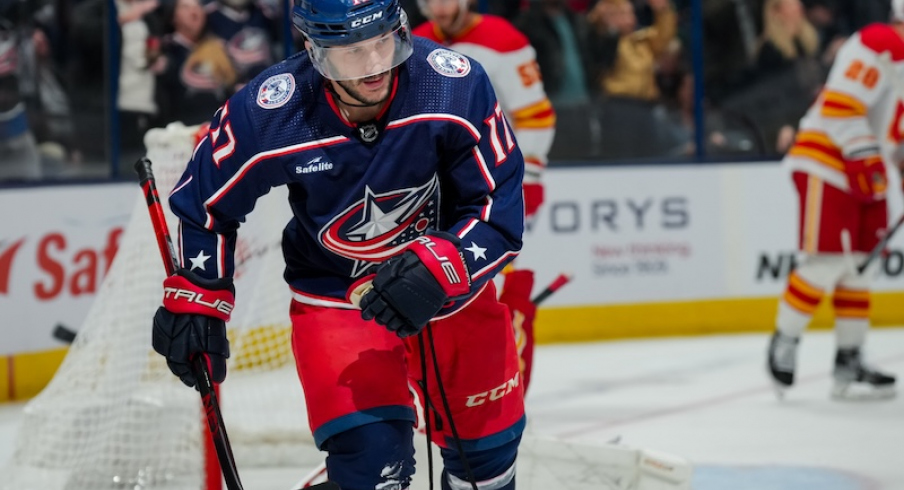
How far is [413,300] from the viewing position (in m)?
2.13

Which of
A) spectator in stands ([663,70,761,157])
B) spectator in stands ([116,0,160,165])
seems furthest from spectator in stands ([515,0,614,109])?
spectator in stands ([116,0,160,165])

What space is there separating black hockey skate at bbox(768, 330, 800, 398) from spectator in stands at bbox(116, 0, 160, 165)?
251cm

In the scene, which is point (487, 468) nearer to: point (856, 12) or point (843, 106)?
point (843, 106)

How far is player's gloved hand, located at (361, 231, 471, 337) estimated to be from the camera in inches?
83.8

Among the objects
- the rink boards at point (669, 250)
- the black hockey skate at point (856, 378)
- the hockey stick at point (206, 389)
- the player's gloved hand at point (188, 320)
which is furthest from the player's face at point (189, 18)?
the player's gloved hand at point (188, 320)

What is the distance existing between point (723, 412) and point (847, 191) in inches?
32.0

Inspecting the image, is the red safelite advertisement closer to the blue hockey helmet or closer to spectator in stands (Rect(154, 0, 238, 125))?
spectator in stands (Rect(154, 0, 238, 125))

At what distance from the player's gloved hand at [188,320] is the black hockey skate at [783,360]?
2.74 meters

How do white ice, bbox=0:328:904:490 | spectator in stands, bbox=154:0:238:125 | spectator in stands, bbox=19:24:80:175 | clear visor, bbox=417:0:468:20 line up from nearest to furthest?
white ice, bbox=0:328:904:490 → clear visor, bbox=417:0:468:20 → spectator in stands, bbox=19:24:80:175 → spectator in stands, bbox=154:0:238:125

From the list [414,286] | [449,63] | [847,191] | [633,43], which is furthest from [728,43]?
[414,286]

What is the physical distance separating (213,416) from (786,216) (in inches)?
162

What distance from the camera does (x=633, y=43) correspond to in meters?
6.25

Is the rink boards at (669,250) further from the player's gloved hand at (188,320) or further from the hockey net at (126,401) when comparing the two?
the player's gloved hand at (188,320)

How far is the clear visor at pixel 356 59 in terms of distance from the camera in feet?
7.09
